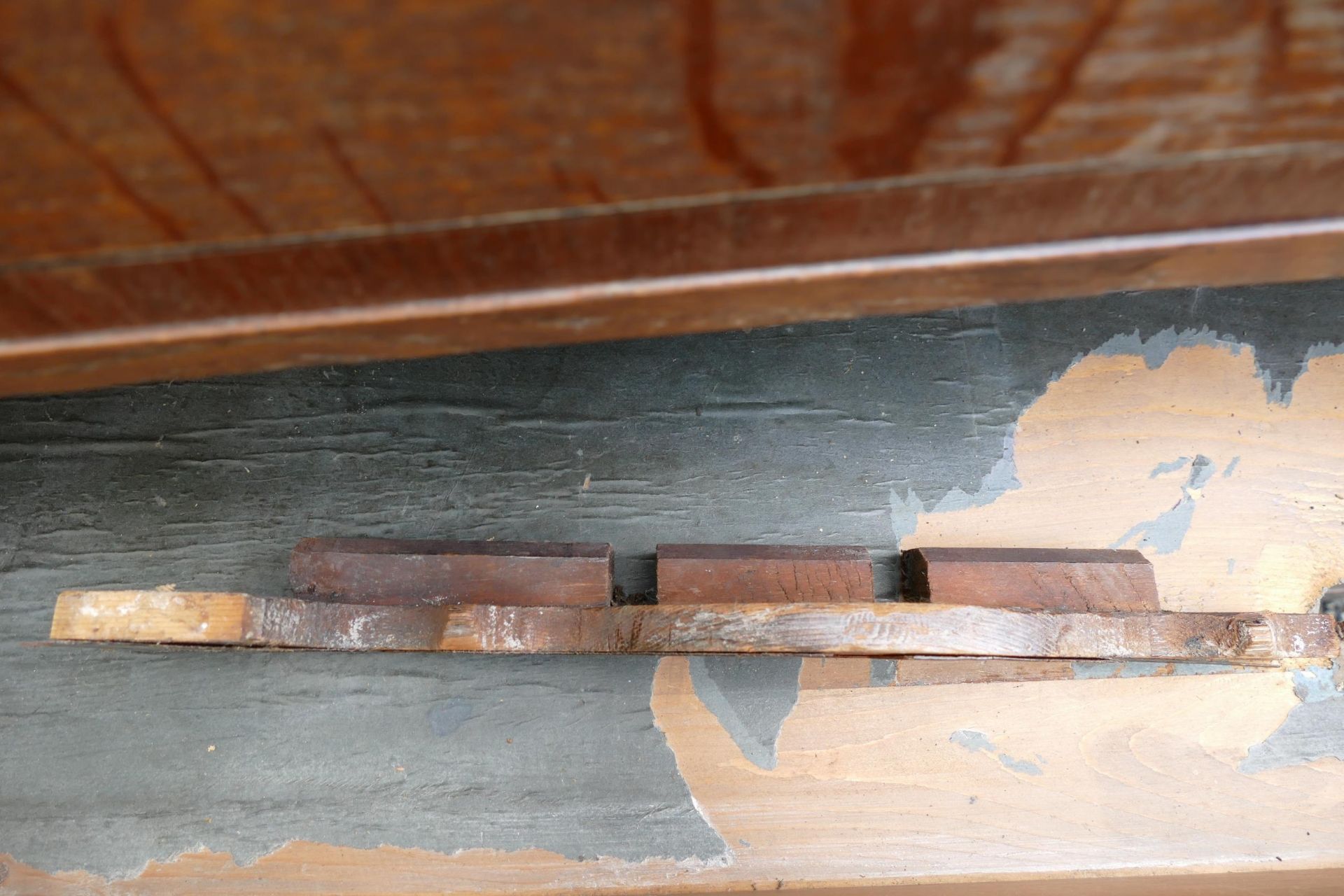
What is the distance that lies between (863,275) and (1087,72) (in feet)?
0.58

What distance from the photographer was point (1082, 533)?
1.21 m

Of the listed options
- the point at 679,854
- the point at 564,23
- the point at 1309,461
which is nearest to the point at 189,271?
the point at 564,23

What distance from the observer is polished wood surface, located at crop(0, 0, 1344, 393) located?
0.41 meters

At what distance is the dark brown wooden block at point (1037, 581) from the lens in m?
1.08

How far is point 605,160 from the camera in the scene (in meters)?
0.47

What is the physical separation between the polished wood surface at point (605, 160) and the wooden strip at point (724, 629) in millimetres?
257

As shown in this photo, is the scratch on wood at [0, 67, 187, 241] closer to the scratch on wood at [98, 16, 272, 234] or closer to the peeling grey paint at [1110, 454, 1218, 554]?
the scratch on wood at [98, 16, 272, 234]

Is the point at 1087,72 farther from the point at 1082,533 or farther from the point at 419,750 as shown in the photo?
the point at 419,750

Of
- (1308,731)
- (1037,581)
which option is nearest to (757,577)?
(1037,581)

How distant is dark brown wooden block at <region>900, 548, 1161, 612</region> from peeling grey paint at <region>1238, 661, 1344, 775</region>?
32cm

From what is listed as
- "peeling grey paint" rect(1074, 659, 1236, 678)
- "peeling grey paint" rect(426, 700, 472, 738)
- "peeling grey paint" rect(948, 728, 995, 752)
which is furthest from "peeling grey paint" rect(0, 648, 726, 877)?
"peeling grey paint" rect(1074, 659, 1236, 678)

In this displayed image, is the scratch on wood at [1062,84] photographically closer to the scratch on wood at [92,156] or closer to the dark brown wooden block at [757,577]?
the scratch on wood at [92,156]

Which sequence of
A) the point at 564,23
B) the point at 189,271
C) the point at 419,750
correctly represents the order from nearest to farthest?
the point at 564,23 → the point at 189,271 → the point at 419,750

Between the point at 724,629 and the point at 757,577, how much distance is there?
220mm
